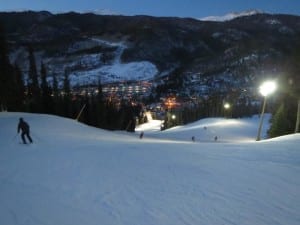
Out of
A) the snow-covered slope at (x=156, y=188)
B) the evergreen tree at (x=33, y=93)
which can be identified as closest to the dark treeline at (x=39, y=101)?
the evergreen tree at (x=33, y=93)

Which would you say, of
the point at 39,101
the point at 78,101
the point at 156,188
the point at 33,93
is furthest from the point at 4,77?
the point at 156,188

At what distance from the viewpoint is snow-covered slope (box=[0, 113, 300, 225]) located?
7.77 meters

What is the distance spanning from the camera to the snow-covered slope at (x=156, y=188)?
7766mm

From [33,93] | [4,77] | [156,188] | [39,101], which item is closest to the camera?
[156,188]

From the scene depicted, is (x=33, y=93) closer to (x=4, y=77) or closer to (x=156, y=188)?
(x=4, y=77)

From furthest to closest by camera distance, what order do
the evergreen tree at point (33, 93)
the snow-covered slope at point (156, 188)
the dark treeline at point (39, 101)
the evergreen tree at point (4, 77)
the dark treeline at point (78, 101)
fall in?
the evergreen tree at point (33, 93), the dark treeline at point (39, 101), the evergreen tree at point (4, 77), the dark treeline at point (78, 101), the snow-covered slope at point (156, 188)

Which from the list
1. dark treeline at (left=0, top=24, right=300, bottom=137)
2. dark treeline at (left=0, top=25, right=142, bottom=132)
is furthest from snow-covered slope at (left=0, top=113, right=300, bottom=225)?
dark treeline at (left=0, top=25, right=142, bottom=132)

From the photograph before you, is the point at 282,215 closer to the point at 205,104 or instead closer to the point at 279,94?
the point at 279,94

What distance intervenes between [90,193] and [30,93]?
244 feet

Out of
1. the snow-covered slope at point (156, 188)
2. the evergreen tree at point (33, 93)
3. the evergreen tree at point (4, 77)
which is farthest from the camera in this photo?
the evergreen tree at point (33, 93)

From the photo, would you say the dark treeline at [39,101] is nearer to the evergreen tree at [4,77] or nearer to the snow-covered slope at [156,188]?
the evergreen tree at [4,77]

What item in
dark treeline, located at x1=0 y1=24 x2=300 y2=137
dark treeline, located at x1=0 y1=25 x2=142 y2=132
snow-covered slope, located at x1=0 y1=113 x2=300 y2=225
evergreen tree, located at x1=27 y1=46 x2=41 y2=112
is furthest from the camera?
evergreen tree, located at x1=27 y1=46 x2=41 y2=112

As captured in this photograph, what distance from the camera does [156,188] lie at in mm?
9797

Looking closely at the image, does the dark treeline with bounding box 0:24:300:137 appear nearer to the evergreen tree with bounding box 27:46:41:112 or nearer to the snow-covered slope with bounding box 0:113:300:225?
the evergreen tree with bounding box 27:46:41:112
